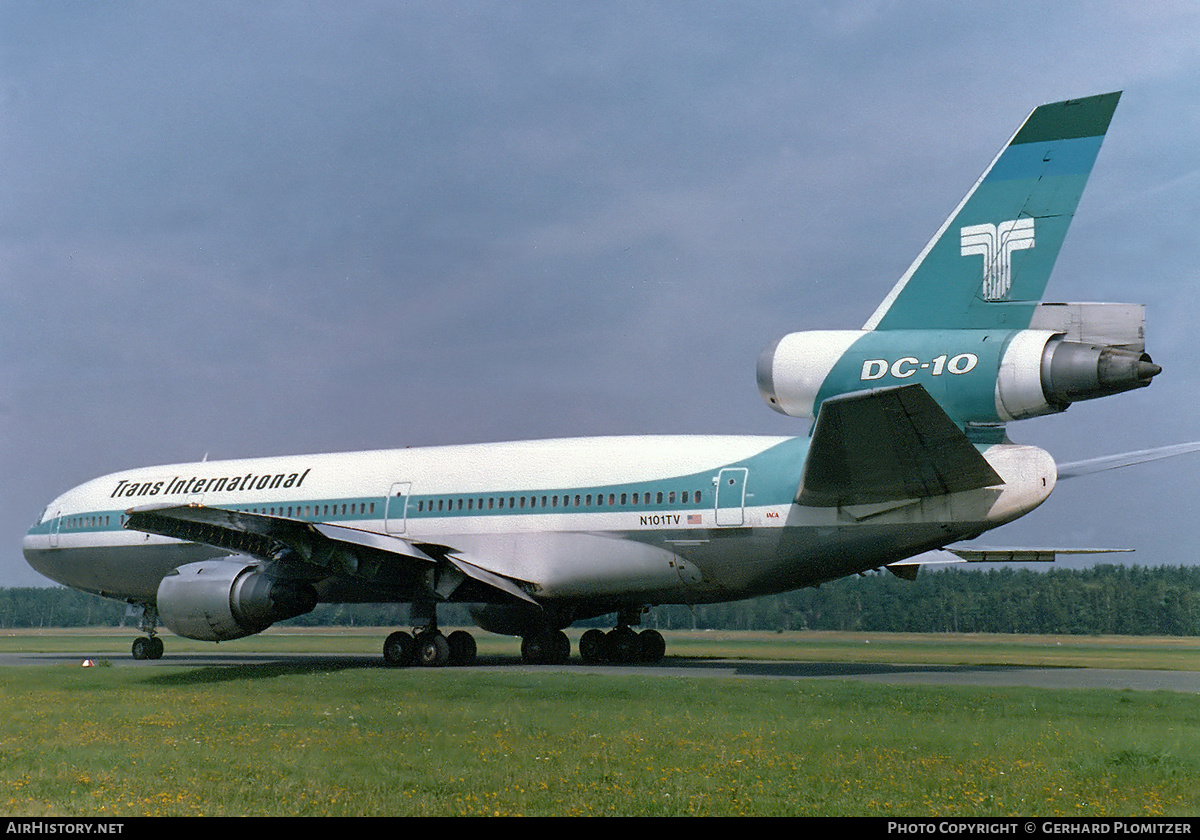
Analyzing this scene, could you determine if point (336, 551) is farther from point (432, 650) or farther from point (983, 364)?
point (983, 364)

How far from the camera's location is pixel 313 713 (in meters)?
11.6

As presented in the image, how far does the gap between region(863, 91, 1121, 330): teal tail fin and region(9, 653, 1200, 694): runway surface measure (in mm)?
5113

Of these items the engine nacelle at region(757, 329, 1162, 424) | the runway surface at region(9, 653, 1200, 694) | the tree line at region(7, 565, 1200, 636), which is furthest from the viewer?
the tree line at region(7, 565, 1200, 636)

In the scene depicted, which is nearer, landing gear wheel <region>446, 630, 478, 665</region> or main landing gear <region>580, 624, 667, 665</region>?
landing gear wheel <region>446, 630, 478, 665</region>

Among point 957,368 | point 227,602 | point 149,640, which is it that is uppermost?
point 957,368

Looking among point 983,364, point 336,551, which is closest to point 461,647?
point 336,551

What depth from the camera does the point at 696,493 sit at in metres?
19.2

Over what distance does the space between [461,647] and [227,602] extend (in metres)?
4.76

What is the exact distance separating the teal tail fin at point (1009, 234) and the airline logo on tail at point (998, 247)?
1cm

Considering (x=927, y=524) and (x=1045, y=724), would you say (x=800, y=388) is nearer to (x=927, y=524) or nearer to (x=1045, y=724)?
(x=927, y=524)

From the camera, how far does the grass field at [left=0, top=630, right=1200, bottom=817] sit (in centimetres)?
700

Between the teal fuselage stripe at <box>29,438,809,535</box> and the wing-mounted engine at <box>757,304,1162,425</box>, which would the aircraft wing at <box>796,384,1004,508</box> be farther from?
the teal fuselage stripe at <box>29,438,809,535</box>

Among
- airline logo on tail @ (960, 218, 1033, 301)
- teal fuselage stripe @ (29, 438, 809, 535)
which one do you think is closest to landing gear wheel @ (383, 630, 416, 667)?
teal fuselage stripe @ (29, 438, 809, 535)

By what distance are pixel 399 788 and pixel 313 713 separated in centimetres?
462
